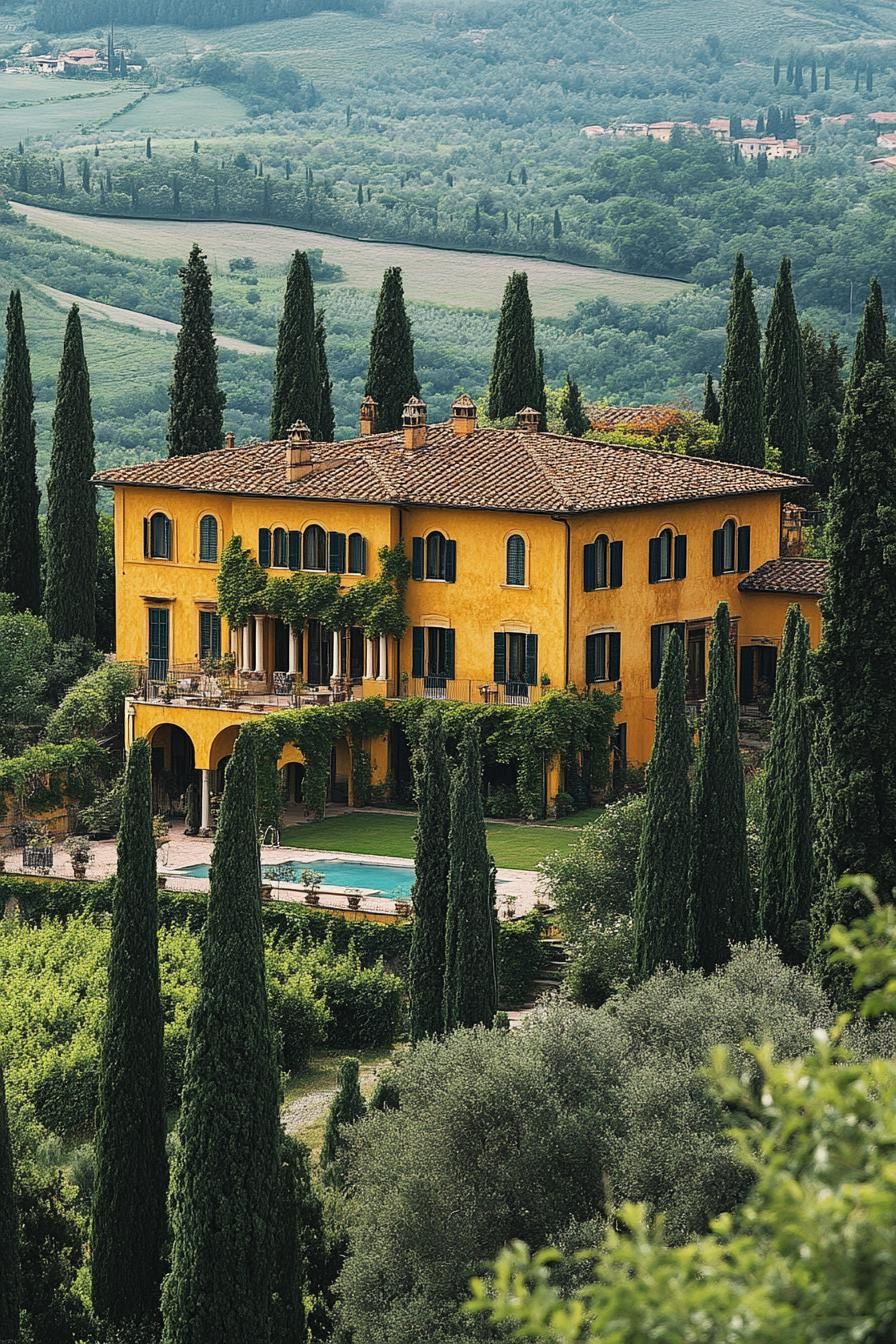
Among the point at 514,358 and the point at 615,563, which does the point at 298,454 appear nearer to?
the point at 615,563

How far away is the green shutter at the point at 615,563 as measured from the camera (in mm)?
49594

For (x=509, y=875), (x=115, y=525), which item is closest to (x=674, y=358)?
(x=115, y=525)

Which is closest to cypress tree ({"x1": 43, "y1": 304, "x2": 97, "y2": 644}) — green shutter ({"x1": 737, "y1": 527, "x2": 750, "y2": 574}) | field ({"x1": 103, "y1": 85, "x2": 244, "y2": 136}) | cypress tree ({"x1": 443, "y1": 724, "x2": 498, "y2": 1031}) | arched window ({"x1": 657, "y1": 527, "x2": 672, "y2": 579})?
arched window ({"x1": 657, "y1": 527, "x2": 672, "y2": 579})

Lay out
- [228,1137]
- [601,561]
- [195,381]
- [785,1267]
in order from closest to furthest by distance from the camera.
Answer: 1. [785,1267]
2. [228,1137]
3. [601,561]
4. [195,381]

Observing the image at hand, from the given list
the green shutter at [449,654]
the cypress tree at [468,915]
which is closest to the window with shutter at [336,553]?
the green shutter at [449,654]

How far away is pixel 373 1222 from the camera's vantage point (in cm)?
2680

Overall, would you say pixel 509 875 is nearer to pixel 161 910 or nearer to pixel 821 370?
pixel 161 910

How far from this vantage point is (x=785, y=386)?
197 feet

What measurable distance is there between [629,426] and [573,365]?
43912 millimetres

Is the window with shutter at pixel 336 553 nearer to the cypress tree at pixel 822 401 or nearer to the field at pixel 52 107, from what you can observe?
the cypress tree at pixel 822 401

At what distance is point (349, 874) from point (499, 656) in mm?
7022

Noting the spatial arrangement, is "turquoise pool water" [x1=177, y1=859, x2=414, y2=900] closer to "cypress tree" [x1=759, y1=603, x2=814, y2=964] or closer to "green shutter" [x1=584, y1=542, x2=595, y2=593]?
"green shutter" [x1=584, y1=542, x2=595, y2=593]

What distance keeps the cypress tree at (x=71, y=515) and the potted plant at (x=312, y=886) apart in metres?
12.9

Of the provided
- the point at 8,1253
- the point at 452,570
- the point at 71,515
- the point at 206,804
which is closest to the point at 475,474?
the point at 452,570
